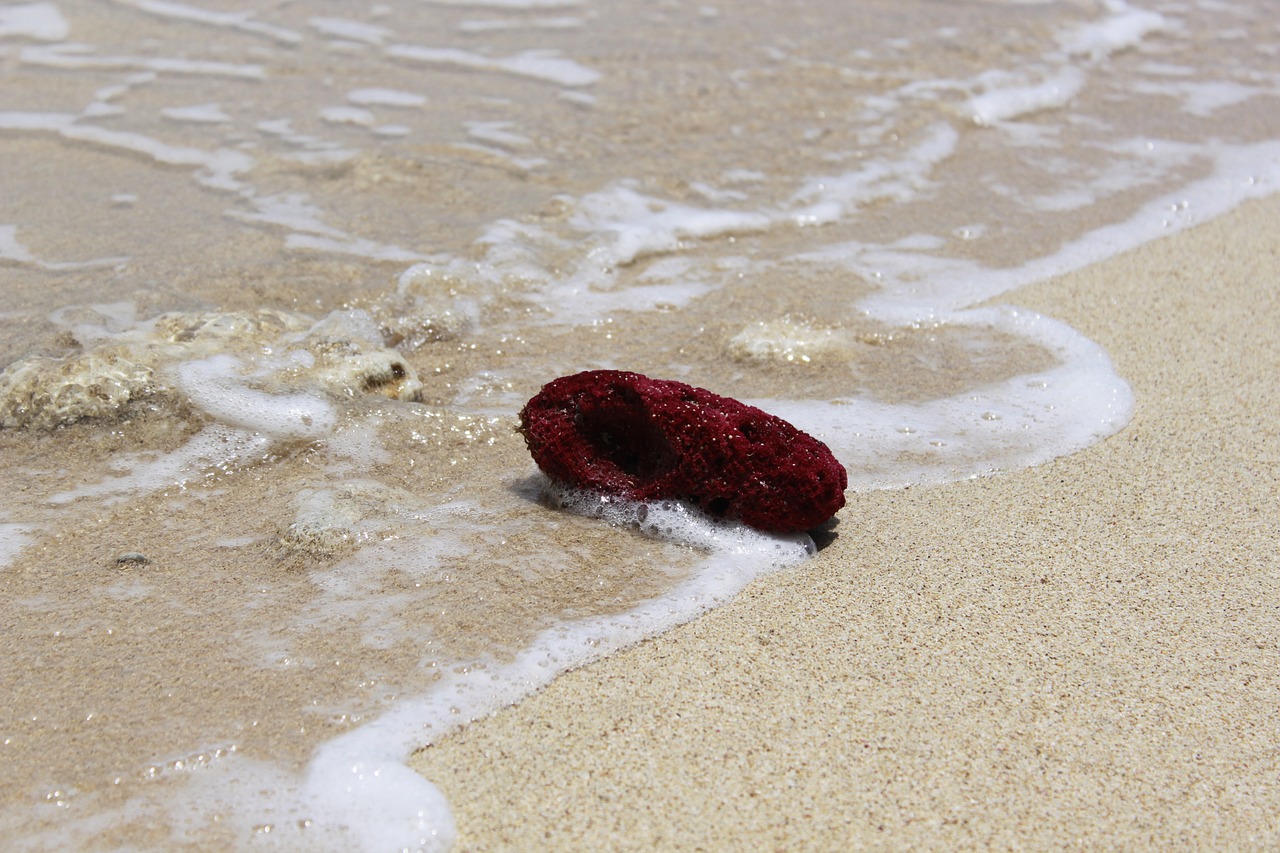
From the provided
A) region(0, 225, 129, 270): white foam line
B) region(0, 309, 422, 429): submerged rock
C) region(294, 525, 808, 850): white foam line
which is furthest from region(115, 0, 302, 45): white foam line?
region(294, 525, 808, 850): white foam line

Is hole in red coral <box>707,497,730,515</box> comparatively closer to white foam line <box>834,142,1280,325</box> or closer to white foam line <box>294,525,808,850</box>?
white foam line <box>294,525,808,850</box>

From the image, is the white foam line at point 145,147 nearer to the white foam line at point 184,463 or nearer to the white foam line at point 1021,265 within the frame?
the white foam line at point 184,463

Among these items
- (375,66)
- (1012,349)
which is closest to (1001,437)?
(1012,349)

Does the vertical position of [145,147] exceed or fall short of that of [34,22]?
it falls short

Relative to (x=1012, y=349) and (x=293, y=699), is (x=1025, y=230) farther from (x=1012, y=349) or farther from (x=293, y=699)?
(x=293, y=699)

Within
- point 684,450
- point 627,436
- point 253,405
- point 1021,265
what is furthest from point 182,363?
point 1021,265

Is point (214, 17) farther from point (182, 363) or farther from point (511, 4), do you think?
point (182, 363)
